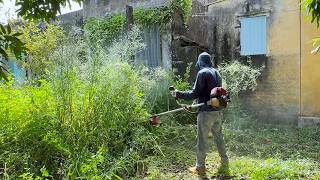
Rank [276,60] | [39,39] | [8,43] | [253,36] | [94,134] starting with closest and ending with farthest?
1. [8,43]
2. [94,134]
3. [276,60]
4. [253,36]
5. [39,39]

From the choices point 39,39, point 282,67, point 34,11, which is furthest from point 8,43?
point 39,39

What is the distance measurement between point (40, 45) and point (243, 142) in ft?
23.9

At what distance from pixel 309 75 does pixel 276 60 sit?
92cm

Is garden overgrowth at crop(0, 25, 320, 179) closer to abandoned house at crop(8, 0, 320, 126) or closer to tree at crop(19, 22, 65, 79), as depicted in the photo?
abandoned house at crop(8, 0, 320, 126)

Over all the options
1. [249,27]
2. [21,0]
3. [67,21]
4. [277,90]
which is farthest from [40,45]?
[21,0]

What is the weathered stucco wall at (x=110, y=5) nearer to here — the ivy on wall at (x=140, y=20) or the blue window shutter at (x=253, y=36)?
the ivy on wall at (x=140, y=20)

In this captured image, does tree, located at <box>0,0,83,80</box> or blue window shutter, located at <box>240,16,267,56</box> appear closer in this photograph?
tree, located at <box>0,0,83,80</box>

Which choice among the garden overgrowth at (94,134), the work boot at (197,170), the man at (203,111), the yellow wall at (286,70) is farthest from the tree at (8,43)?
the yellow wall at (286,70)

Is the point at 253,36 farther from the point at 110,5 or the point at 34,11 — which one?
the point at 34,11

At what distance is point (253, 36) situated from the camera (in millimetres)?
11133

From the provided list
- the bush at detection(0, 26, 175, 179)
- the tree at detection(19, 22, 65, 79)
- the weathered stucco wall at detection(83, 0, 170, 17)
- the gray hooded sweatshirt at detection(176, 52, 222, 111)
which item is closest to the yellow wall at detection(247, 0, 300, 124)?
the weathered stucco wall at detection(83, 0, 170, 17)

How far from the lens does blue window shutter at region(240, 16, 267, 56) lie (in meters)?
11.0

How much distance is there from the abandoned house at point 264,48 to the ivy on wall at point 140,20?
242 mm

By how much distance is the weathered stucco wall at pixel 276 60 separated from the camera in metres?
10.6
